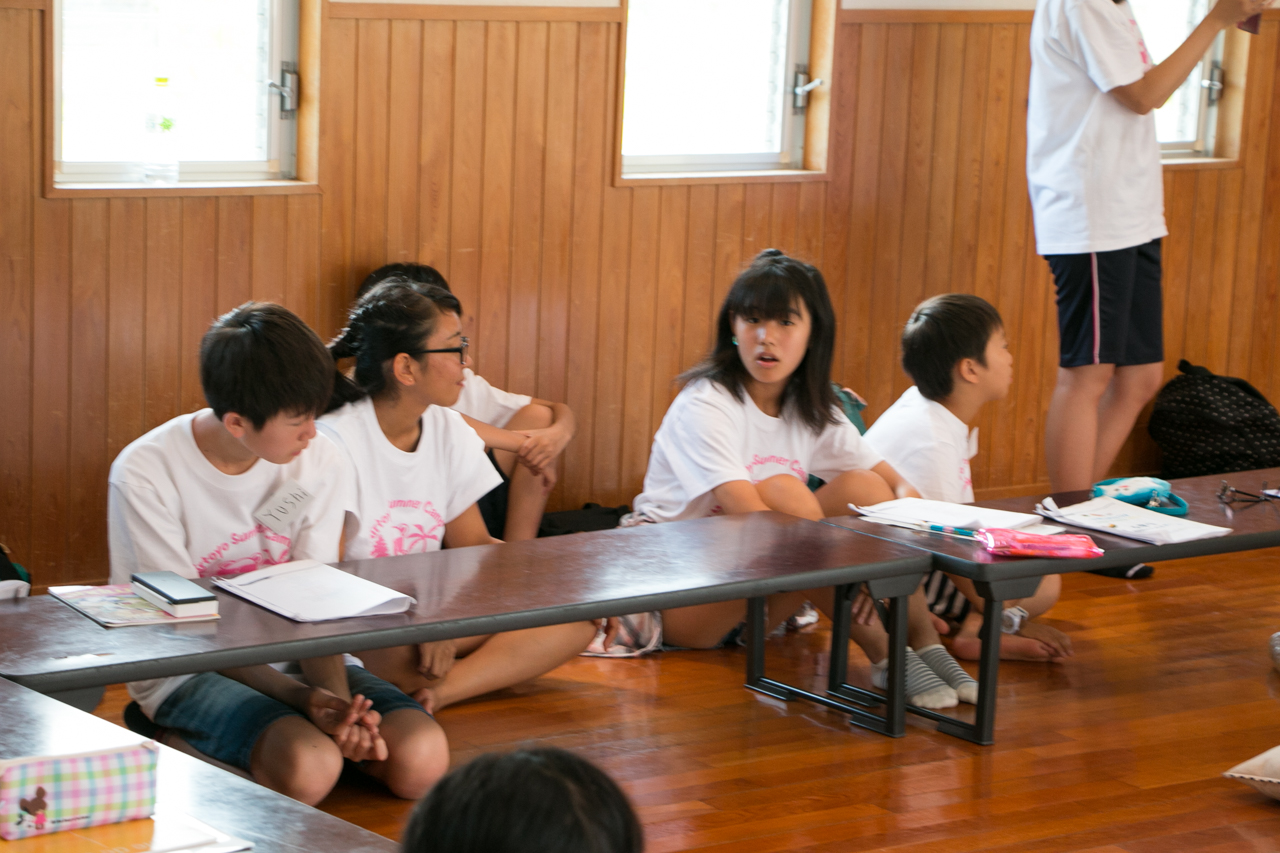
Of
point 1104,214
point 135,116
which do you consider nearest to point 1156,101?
point 1104,214

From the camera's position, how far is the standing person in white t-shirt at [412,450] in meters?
2.76

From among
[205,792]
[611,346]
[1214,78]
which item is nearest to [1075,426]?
[611,346]

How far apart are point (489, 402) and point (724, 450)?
857 mm

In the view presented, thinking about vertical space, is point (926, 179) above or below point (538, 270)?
above

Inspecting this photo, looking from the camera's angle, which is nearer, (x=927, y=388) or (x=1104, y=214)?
(x=927, y=388)

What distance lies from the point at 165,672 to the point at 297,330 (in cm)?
60

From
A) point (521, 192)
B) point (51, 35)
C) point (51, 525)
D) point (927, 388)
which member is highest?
point (51, 35)

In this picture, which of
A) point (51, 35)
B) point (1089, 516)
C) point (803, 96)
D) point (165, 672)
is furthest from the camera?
point (803, 96)

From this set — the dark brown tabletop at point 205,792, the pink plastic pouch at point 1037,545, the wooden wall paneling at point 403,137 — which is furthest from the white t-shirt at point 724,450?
the dark brown tabletop at point 205,792

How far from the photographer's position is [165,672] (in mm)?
1942

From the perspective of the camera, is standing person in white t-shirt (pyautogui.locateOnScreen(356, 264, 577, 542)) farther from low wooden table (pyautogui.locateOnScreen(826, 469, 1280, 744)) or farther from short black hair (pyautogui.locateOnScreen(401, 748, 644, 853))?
short black hair (pyautogui.locateOnScreen(401, 748, 644, 853))

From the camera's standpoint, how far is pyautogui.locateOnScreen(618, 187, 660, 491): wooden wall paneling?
420cm

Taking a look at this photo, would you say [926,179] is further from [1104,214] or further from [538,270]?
[538,270]

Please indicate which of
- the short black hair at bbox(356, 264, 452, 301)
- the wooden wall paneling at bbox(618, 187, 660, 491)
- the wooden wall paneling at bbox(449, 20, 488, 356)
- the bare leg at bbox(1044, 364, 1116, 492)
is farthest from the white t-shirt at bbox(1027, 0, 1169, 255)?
the short black hair at bbox(356, 264, 452, 301)
